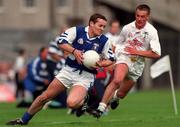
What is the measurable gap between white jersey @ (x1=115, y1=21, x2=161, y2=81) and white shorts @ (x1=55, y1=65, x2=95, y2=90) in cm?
202

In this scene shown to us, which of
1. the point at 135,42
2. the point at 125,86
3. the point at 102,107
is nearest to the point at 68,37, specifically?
the point at 102,107

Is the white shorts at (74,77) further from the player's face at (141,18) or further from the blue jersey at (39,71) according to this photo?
the blue jersey at (39,71)

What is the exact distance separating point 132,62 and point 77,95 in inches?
105

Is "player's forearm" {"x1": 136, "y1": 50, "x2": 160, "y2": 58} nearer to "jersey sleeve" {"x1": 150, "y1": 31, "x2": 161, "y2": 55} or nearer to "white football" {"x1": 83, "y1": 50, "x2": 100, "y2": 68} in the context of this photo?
Answer: "jersey sleeve" {"x1": 150, "y1": 31, "x2": 161, "y2": 55}

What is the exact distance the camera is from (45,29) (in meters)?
60.3

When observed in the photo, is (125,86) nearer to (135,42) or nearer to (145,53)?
(135,42)

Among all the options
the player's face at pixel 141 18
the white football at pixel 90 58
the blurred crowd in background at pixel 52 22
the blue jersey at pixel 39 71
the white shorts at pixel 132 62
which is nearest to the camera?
the white football at pixel 90 58

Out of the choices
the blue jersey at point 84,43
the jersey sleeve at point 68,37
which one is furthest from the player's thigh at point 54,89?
the jersey sleeve at point 68,37

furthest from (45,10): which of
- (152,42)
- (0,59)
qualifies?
(152,42)

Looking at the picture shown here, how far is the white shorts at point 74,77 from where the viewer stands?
1778cm

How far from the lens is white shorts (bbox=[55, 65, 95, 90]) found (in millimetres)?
17781

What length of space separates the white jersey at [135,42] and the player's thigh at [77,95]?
7.30ft

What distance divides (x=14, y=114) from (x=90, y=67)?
6.16 metres

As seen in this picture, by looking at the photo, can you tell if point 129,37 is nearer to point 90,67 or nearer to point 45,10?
point 90,67
